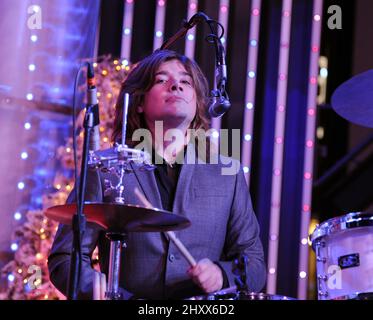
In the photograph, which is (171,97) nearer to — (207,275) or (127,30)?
(207,275)

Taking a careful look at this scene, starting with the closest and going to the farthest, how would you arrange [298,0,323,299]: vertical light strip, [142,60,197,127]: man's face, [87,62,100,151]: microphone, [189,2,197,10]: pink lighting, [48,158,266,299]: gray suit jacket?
1. [87,62,100,151]: microphone
2. [48,158,266,299]: gray suit jacket
3. [142,60,197,127]: man's face
4. [298,0,323,299]: vertical light strip
5. [189,2,197,10]: pink lighting

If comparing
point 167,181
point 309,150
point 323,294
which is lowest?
point 323,294

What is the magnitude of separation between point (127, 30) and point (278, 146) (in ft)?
4.61

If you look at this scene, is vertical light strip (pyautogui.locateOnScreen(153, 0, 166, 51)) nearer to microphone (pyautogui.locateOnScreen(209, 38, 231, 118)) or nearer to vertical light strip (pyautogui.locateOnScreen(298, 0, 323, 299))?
vertical light strip (pyautogui.locateOnScreen(298, 0, 323, 299))

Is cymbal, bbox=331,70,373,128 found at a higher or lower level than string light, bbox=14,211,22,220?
higher

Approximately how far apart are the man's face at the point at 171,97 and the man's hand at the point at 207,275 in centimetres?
73

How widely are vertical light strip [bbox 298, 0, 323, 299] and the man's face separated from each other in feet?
7.99

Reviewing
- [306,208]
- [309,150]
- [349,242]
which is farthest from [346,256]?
[309,150]

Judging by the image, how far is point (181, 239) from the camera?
9.57ft

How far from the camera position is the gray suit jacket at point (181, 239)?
2.82 m

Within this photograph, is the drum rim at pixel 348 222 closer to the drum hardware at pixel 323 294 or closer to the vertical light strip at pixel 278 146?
the drum hardware at pixel 323 294

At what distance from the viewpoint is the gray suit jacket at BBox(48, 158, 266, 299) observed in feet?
9.24

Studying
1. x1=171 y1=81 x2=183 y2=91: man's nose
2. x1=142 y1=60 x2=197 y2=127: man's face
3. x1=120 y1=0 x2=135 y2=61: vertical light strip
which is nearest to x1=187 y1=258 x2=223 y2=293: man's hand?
x1=142 y1=60 x2=197 y2=127: man's face

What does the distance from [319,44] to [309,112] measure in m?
0.54
